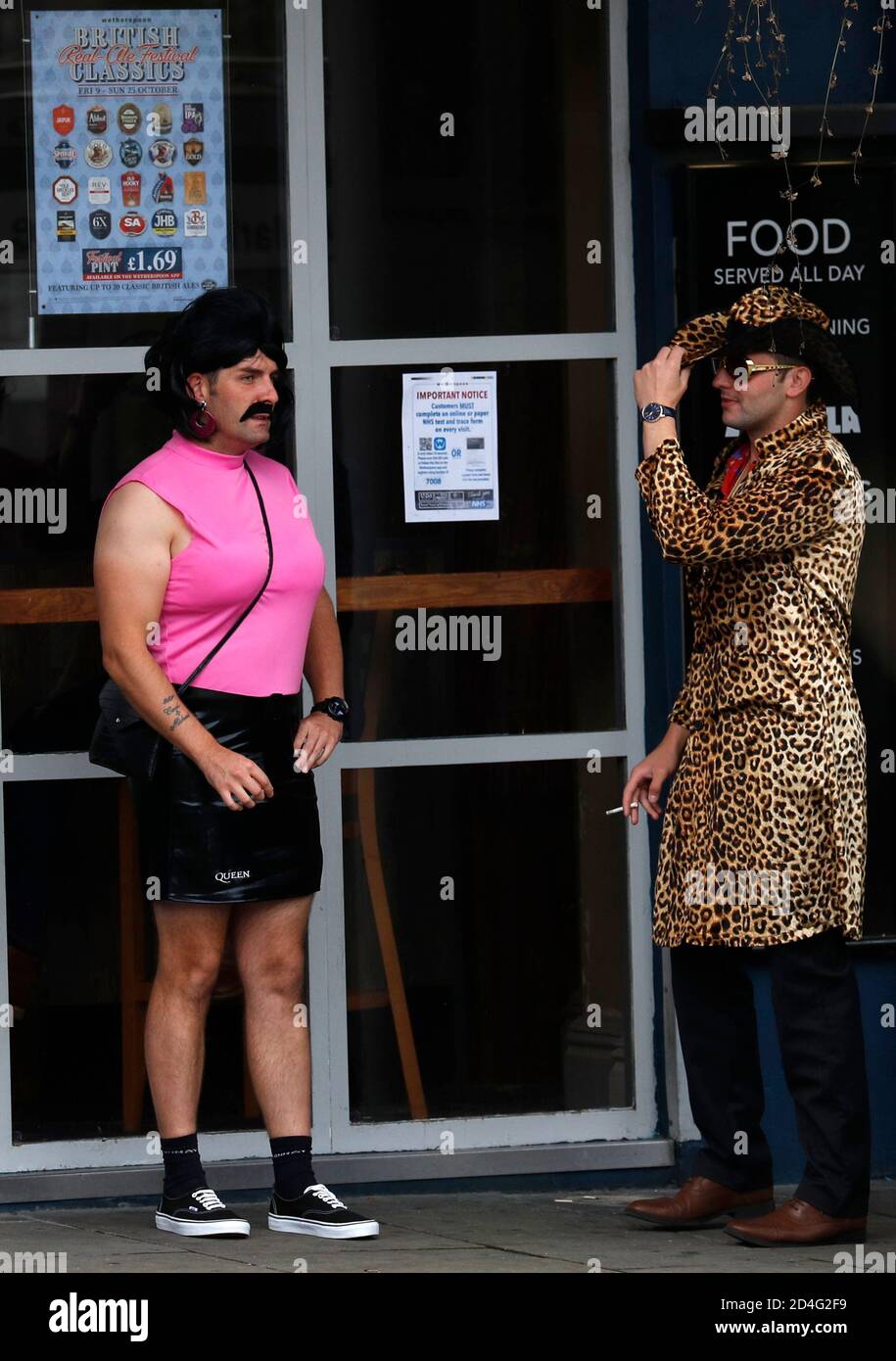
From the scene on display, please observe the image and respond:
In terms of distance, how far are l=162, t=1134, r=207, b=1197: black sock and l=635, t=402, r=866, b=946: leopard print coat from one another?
126cm

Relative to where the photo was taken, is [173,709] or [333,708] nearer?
[173,709]

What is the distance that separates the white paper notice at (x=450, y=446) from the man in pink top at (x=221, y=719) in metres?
0.68

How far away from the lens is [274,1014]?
5.38 metres

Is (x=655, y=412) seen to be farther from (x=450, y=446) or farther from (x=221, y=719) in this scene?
(x=221, y=719)

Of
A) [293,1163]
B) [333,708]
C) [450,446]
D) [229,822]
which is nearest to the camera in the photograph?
[229,822]

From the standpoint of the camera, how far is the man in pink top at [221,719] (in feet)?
17.0

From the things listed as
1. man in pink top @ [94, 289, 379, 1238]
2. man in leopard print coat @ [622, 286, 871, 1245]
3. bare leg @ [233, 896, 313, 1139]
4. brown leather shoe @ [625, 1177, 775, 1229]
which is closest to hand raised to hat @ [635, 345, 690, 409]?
man in leopard print coat @ [622, 286, 871, 1245]

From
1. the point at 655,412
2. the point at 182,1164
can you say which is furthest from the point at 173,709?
the point at 655,412

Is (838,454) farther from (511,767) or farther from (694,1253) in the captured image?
(694,1253)

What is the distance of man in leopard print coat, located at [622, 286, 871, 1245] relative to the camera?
5.20 m

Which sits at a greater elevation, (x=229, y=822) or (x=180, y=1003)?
(x=229, y=822)

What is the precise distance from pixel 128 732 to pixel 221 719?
22cm

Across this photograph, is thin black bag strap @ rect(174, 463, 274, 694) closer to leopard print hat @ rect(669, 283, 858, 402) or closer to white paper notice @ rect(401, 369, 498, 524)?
white paper notice @ rect(401, 369, 498, 524)

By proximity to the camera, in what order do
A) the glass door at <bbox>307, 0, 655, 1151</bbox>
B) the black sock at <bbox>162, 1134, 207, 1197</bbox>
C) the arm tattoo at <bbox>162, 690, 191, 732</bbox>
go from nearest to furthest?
the arm tattoo at <bbox>162, 690, 191, 732</bbox> < the black sock at <bbox>162, 1134, 207, 1197</bbox> < the glass door at <bbox>307, 0, 655, 1151</bbox>
